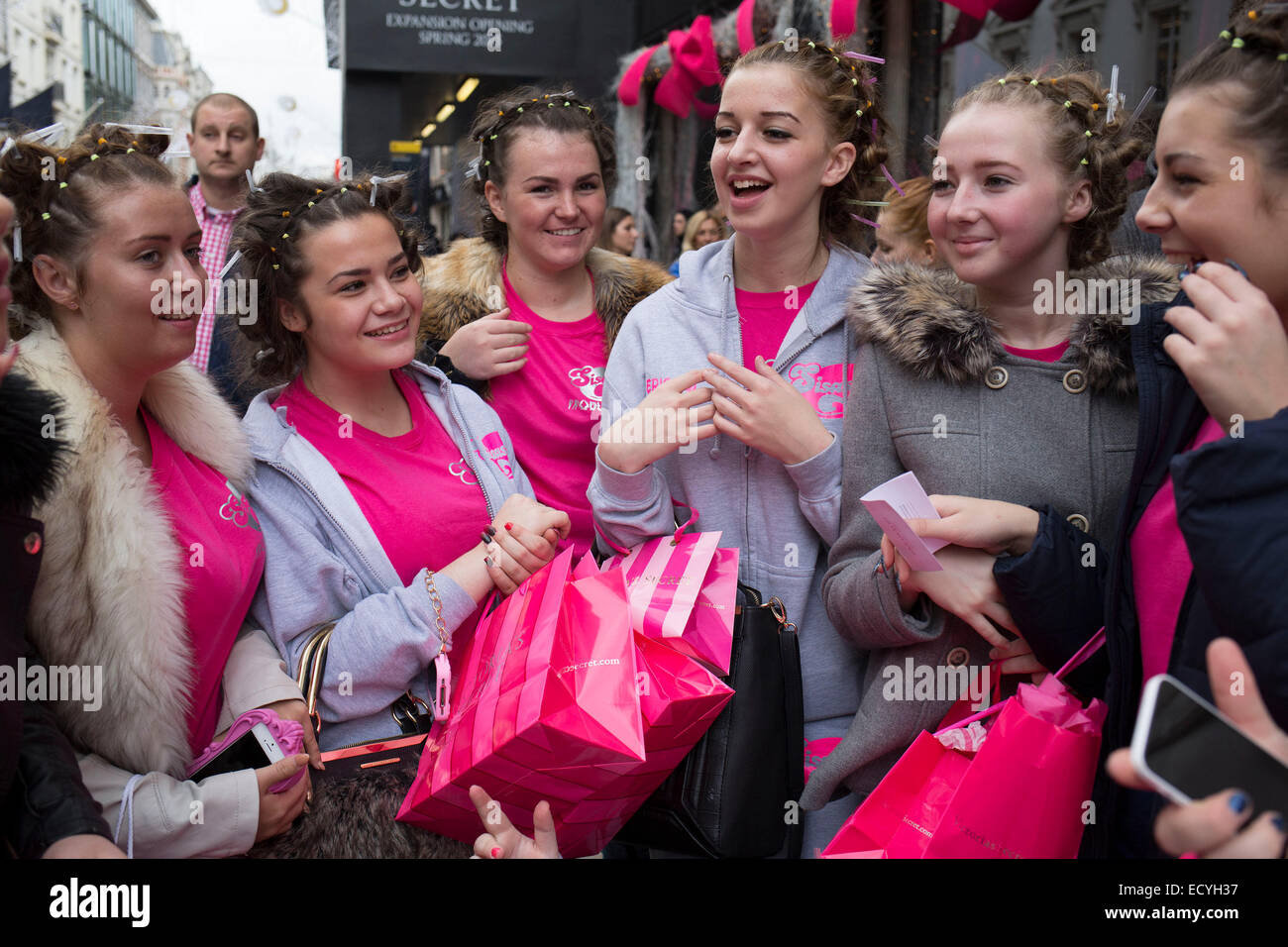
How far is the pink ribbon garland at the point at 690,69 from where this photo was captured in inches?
255

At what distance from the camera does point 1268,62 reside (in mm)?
1467

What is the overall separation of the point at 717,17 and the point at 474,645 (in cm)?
709

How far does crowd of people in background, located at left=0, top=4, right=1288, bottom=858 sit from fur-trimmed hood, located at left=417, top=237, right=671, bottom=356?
0.89 feet

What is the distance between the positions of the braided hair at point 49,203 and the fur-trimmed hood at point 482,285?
1004 millimetres

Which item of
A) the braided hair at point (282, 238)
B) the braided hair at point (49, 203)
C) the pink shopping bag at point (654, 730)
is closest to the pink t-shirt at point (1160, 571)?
the pink shopping bag at point (654, 730)

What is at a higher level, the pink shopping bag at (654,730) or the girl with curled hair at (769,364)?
the girl with curled hair at (769,364)

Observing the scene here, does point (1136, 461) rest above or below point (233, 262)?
below

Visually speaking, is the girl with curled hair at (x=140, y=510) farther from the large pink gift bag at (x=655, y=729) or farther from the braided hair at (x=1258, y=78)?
the braided hair at (x=1258, y=78)

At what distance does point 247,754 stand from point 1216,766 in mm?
1600

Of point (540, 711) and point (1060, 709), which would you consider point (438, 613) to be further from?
point (1060, 709)

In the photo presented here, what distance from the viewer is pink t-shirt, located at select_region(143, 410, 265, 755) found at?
193cm

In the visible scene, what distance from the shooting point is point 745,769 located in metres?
1.85

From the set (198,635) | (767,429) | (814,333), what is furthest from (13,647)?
(814,333)

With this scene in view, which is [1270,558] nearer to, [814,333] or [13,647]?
[814,333]
